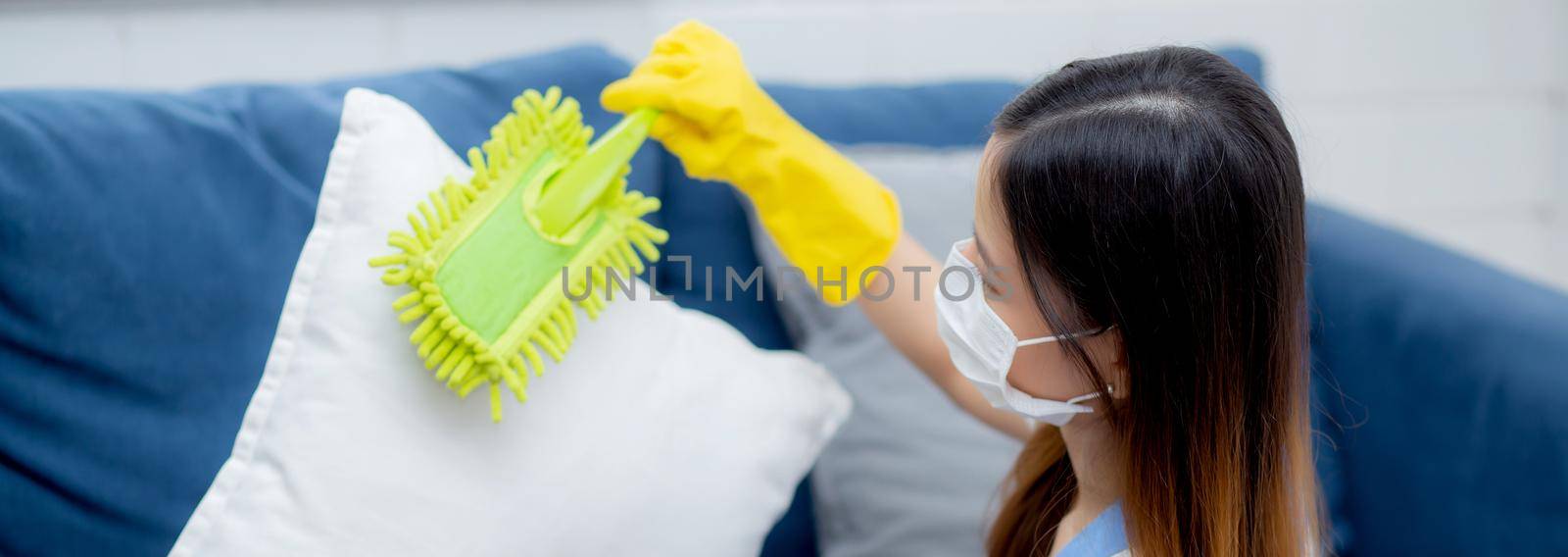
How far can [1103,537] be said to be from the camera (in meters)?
0.69

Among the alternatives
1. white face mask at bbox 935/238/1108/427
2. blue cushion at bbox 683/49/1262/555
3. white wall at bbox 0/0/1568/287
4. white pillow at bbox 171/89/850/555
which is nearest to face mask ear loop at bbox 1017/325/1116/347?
white face mask at bbox 935/238/1108/427

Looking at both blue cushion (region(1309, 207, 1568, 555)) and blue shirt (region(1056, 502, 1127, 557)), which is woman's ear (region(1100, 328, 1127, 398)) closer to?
blue shirt (region(1056, 502, 1127, 557))

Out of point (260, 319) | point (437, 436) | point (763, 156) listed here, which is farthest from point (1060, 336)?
point (260, 319)

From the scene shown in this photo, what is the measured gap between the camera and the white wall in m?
1.18

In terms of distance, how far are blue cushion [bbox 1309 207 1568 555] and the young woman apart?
A: 0.82 ft

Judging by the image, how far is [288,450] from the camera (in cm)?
65

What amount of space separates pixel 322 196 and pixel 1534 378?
94 centimetres

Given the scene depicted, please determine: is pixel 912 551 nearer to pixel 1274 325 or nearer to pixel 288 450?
pixel 1274 325

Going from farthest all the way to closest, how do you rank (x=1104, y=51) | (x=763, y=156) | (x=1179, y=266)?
(x=1104, y=51)
(x=763, y=156)
(x=1179, y=266)

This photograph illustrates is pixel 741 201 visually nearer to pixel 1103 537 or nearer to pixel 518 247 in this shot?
pixel 518 247

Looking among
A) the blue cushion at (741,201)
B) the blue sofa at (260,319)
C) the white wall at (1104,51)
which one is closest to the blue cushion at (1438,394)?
the blue sofa at (260,319)

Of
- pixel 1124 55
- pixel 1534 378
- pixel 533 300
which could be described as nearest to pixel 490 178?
pixel 533 300

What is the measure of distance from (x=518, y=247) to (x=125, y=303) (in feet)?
0.81

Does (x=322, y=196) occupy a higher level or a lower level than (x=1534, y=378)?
higher
